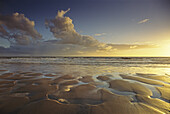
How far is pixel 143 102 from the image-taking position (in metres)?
2.72

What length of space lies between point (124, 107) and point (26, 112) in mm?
2569

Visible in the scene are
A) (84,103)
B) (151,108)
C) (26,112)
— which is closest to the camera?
(26,112)

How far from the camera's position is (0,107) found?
242 centimetres

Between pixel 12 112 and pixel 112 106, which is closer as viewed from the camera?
pixel 12 112

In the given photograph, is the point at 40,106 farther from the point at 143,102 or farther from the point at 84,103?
the point at 143,102

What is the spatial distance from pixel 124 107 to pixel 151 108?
706 millimetres

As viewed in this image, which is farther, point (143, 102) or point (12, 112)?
point (143, 102)

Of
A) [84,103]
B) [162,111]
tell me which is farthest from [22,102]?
[162,111]

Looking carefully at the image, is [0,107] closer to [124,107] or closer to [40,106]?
[40,106]

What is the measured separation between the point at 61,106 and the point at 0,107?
1.66m

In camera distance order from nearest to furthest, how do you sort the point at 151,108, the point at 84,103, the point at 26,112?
1. the point at 26,112
2. the point at 151,108
3. the point at 84,103

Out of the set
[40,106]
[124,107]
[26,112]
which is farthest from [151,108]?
[26,112]

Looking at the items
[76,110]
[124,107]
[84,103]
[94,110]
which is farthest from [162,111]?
[76,110]

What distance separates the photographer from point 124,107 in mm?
2449
